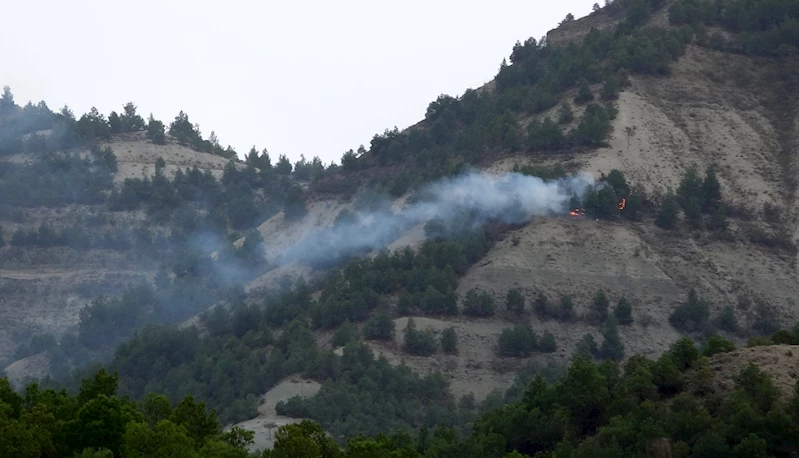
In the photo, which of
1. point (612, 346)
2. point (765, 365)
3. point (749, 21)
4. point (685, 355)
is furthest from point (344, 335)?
point (749, 21)

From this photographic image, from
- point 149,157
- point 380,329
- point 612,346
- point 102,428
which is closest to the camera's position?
point 102,428

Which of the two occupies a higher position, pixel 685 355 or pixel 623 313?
pixel 685 355

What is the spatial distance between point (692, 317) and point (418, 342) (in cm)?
1376

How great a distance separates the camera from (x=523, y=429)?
165 feet

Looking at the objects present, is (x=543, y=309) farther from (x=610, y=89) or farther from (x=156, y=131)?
(x=156, y=131)

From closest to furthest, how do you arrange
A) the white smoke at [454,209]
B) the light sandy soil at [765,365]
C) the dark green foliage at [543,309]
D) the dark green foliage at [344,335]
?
the light sandy soil at [765,365], the dark green foliage at [344,335], the dark green foliage at [543,309], the white smoke at [454,209]

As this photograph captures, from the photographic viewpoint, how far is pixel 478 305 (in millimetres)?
82125

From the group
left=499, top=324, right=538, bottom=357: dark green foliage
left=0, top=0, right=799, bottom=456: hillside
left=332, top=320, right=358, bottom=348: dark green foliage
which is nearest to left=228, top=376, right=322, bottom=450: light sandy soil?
left=0, top=0, right=799, bottom=456: hillside

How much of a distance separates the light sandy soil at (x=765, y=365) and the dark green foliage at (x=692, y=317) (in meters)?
30.8

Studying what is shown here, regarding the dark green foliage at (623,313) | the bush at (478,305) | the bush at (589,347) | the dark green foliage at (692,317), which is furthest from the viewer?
the bush at (478,305)

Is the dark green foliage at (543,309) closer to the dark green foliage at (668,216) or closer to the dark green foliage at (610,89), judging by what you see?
the dark green foliage at (668,216)

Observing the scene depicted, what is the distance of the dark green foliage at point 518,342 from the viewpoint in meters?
78.5

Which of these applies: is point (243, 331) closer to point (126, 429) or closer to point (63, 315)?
point (63, 315)

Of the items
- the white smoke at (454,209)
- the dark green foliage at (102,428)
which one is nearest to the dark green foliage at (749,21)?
the white smoke at (454,209)
